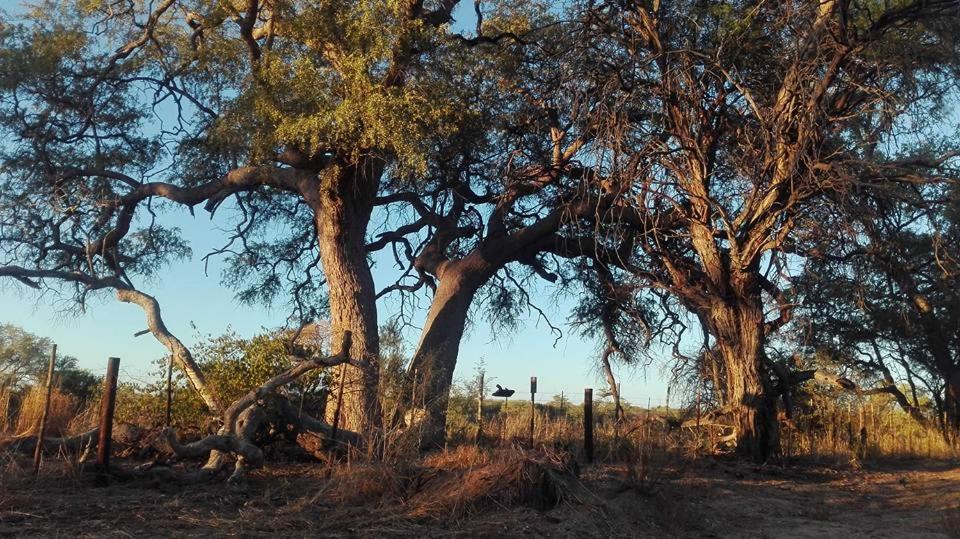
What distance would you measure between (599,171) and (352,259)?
455cm

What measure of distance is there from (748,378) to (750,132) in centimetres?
415

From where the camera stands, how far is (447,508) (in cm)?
924

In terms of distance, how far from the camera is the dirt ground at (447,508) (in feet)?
28.1

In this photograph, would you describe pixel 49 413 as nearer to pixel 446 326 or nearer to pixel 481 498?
pixel 446 326

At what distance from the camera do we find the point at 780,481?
46.1 feet

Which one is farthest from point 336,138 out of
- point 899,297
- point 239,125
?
point 899,297

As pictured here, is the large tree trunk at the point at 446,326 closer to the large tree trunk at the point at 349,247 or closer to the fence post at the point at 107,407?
the large tree trunk at the point at 349,247

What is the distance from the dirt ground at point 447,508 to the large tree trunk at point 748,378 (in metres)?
2.18

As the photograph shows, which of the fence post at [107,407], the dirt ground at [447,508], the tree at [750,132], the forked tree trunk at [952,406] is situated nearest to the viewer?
the dirt ground at [447,508]

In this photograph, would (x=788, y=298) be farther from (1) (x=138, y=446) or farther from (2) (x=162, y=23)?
(2) (x=162, y=23)

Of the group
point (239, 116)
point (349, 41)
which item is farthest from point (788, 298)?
point (239, 116)

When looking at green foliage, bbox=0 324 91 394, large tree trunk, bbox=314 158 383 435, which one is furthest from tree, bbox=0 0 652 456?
green foliage, bbox=0 324 91 394

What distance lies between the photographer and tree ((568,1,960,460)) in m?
13.7

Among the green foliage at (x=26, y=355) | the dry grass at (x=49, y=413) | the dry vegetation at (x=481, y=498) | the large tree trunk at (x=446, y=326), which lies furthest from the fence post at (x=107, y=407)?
the green foliage at (x=26, y=355)
